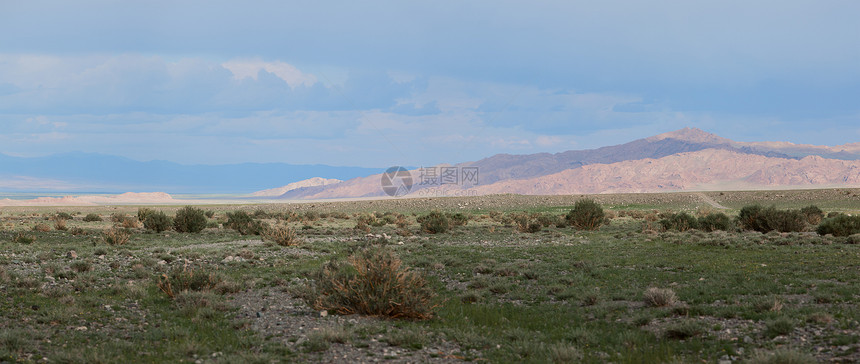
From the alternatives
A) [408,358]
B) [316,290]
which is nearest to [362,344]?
[408,358]

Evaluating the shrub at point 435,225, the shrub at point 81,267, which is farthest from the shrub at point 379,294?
the shrub at point 435,225

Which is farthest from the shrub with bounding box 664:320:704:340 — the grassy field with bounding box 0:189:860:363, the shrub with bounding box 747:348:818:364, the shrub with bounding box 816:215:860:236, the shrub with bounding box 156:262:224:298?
the shrub with bounding box 816:215:860:236

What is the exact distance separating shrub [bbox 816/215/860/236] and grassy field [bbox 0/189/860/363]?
427 cm

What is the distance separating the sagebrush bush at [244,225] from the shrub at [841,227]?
31.3 meters

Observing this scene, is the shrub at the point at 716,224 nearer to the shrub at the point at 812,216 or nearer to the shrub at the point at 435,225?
the shrub at the point at 812,216

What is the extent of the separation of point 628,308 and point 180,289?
36.0 feet

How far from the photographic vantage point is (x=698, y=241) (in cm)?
2634

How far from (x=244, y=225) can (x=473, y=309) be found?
29.6 meters

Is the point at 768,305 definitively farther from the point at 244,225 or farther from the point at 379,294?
the point at 244,225

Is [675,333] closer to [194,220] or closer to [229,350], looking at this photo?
[229,350]

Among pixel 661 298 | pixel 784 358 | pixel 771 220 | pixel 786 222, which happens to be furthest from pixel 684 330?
pixel 771 220

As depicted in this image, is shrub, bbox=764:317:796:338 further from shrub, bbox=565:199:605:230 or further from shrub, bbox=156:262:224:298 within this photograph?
shrub, bbox=565:199:605:230

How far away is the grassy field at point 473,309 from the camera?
30.3ft

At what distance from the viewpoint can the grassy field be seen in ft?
30.3
